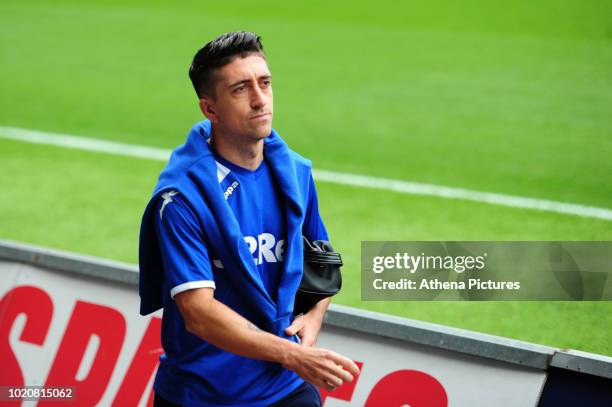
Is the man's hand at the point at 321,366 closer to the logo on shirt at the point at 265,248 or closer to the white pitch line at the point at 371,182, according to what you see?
the logo on shirt at the point at 265,248

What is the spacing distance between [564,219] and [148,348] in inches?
198

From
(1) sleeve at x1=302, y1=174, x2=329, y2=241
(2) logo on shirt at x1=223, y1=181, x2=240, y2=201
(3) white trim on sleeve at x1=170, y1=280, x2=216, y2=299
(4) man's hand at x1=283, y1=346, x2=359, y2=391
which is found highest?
(1) sleeve at x1=302, y1=174, x2=329, y2=241

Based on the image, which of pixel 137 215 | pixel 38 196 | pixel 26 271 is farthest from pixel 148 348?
pixel 38 196

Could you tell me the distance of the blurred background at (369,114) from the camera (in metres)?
8.13

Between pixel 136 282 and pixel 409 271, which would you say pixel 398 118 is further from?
pixel 136 282

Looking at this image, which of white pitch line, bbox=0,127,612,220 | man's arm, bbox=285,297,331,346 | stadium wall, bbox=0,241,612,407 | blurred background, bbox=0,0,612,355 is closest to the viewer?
man's arm, bbox=285,297,331,346

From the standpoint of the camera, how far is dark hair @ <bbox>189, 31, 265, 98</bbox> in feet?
10.2

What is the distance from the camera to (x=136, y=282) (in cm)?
489

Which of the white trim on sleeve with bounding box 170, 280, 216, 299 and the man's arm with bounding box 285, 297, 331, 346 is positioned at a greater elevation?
the man's arm with bounding box 285, 297, 331, 346

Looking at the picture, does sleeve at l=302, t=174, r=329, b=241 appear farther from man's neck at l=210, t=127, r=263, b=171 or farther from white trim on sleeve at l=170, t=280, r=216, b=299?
white trim on sleeve at l=170, t=280, r=216, b=299

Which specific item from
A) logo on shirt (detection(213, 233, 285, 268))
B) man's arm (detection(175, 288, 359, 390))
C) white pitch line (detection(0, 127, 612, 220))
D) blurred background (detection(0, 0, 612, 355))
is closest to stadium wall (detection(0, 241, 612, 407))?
logo on shirt (detection(213, 233, 285, 268))

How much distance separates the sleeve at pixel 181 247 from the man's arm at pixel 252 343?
0.13ft

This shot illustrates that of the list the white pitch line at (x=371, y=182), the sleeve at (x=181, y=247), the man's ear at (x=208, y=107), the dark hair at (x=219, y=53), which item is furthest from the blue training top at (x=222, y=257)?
the white pitch line at (x=371, y=182)

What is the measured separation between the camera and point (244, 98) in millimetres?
3141
